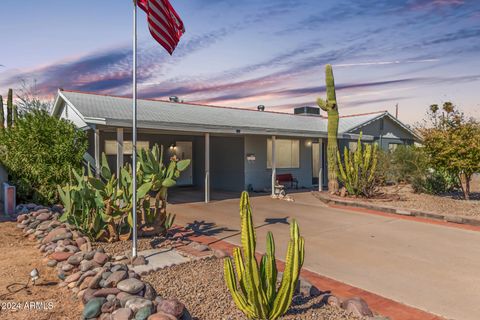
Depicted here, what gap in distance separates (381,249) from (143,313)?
4974 millimetres

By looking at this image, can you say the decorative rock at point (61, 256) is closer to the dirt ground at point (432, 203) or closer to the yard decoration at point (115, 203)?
the yard decoration at point (115, 203)

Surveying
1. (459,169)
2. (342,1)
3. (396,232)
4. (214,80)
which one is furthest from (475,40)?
(214,80)

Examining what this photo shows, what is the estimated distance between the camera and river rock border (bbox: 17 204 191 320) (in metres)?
3.34

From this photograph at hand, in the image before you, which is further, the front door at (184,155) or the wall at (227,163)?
the front door at (184,155)

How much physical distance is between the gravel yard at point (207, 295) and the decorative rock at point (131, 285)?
391 mm

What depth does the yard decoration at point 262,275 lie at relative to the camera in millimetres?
3203

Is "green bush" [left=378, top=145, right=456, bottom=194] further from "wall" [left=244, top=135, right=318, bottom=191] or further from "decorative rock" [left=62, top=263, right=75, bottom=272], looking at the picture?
"decorative rock" [left=62, top=263, right=75, bottom=272]

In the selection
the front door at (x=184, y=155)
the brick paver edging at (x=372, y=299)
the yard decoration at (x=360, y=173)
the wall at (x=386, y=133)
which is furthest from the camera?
the wall at (x=386, y=133)

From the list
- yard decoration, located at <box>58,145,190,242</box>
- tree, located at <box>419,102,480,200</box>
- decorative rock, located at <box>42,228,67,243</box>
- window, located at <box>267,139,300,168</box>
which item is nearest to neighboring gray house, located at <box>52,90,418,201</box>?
window, located at <box>267,139,300,168</box>

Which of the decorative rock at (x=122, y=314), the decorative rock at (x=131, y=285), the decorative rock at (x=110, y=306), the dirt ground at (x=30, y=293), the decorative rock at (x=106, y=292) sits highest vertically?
the decorative rock at (x=131, y=285)

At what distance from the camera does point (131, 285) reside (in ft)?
12.6

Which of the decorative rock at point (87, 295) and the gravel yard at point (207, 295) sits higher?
the decorative rock at point (87, 295)

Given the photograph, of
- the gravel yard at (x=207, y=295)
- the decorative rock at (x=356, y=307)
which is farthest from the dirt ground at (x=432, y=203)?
the gravel yard at (x=207, y=295)

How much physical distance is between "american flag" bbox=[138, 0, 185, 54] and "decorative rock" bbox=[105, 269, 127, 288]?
399 centimetres
